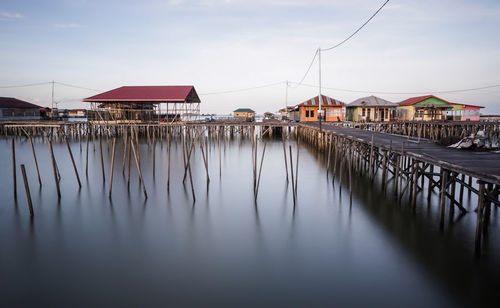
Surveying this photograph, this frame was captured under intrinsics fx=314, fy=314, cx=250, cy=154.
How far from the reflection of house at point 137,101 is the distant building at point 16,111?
2142 centimetres

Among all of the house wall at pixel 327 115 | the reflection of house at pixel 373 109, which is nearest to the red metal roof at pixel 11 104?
the house wall at pixel 327 115

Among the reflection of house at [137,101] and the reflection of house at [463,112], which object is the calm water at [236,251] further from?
the reflection of house at [463,112]

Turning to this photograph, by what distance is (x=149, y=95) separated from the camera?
2914 centimetres

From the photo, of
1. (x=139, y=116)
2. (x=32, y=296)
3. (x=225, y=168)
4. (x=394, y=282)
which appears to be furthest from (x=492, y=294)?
(x=139, y=116)

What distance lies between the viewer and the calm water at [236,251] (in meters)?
5.64

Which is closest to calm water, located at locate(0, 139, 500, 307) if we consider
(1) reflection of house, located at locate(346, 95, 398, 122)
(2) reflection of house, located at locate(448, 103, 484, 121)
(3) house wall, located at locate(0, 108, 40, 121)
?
(1) reflection of house, located at locate(346, 95, 398, 122)

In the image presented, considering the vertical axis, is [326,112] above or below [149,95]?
below

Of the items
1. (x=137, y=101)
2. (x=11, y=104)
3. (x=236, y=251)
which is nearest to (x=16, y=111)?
(x=11, y=104)

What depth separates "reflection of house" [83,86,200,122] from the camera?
28281mm

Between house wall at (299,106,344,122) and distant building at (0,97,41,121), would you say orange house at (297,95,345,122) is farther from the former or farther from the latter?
distant building at (0,97,41,121)

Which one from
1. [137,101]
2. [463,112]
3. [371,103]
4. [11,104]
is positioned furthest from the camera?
[11,104]

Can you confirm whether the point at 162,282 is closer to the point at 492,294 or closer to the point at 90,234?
the point at 90,234

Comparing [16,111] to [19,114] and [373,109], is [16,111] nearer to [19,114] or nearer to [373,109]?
[19,114]

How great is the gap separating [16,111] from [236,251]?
5046cm
